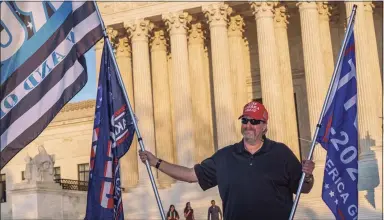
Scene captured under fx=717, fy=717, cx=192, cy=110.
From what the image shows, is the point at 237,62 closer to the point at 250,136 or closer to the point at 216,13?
the point at 216,13

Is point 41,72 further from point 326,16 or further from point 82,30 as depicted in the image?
point 326,16

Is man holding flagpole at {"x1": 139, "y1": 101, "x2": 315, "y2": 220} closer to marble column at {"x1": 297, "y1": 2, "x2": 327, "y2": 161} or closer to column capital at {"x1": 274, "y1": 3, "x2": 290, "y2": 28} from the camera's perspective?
marble column at {"x1": 297, "y1": 2, "x2": 327, "y2": 161}

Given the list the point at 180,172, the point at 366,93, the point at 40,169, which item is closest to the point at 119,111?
the point at 180,172

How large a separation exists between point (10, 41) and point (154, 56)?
31.1 metres

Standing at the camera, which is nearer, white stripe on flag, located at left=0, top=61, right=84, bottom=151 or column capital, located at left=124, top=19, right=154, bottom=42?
white stripe on flag, located at left=0, top=61, right=84, bottom=151

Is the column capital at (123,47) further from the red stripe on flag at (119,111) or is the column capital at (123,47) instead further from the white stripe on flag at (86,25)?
the red stripe on flag at (119,111)

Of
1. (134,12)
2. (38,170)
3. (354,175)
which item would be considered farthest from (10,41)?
(134,12)

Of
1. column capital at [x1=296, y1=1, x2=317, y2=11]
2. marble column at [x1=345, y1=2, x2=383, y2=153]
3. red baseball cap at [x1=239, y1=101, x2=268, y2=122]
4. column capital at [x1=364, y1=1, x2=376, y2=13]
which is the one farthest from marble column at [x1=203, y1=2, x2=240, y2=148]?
red baseball cap at [x1=239, y1=101, x2=268, y2=122]

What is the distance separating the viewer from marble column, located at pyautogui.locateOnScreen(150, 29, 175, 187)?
3728 centimetres

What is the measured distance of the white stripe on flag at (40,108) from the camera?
741 cm

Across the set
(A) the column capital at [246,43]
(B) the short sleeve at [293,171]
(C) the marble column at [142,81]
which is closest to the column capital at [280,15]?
(A) the column capital at [246,43]

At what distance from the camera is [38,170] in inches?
1214

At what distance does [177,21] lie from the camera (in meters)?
36.2

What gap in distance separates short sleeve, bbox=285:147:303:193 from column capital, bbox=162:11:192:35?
3038cm
